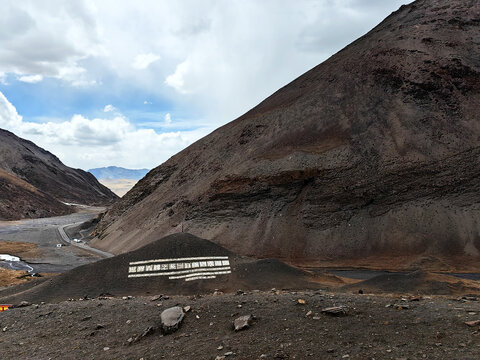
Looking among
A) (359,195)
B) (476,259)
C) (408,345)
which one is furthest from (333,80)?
(408,345)

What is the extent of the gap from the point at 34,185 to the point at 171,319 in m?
107

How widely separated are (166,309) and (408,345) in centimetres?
613

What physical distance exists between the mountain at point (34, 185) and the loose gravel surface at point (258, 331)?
67840 millimetres

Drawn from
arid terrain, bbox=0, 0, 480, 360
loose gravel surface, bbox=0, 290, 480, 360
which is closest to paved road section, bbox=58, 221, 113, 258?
arid terrain, bbox=0, 0, 480, 360

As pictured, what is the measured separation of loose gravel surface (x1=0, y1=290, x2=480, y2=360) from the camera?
277 inches

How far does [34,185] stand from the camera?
334 feet

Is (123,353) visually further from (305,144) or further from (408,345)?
(305,144)

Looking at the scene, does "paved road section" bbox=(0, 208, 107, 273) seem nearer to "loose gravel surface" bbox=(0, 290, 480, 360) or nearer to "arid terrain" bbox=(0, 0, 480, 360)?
"arid terrain" bbox=(0, 0, 480, 360)

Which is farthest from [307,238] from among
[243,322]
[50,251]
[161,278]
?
[50,251]

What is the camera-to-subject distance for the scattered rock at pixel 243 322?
8.53 m

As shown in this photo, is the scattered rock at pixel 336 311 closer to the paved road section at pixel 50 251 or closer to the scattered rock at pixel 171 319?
the scattered rock at pixel 171 319

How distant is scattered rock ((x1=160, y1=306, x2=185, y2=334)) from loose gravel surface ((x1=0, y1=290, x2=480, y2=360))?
15 centimetres

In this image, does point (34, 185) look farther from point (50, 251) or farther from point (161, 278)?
point (161, 278)

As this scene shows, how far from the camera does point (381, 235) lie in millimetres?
24141
